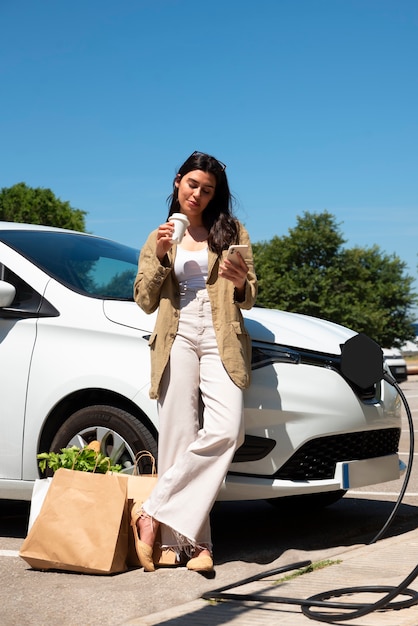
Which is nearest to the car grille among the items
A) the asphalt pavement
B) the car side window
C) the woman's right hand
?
the asphalt pavement

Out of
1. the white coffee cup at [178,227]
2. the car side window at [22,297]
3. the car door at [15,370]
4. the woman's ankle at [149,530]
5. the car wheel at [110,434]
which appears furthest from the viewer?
the car side window at [22,297]

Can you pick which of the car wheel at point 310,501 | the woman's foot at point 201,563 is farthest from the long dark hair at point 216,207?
the car wheel at point 310,501

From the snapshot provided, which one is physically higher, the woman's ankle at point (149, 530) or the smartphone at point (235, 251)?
the smartphone at point (235, 251)

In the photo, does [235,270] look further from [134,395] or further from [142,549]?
[142,549]

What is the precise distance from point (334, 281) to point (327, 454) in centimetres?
6561

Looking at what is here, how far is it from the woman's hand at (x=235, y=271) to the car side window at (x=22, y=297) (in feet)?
3.88

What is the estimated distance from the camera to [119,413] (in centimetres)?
464

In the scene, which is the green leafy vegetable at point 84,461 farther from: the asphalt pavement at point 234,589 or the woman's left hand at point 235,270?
the woman's left hand at point 235,270

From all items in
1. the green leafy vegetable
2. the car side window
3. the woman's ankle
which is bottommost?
the woman's ankle

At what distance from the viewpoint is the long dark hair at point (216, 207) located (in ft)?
15.0

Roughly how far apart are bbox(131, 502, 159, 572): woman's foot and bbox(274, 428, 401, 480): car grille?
0.68 meters

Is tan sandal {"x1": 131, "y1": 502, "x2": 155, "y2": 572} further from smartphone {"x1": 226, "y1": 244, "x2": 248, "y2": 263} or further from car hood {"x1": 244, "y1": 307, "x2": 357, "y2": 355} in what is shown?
smartphone {"x1": 226, "y1": 244, "x2": 248, "y2": 263}

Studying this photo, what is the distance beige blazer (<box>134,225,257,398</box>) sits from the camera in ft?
14.4

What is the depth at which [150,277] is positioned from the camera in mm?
4414
